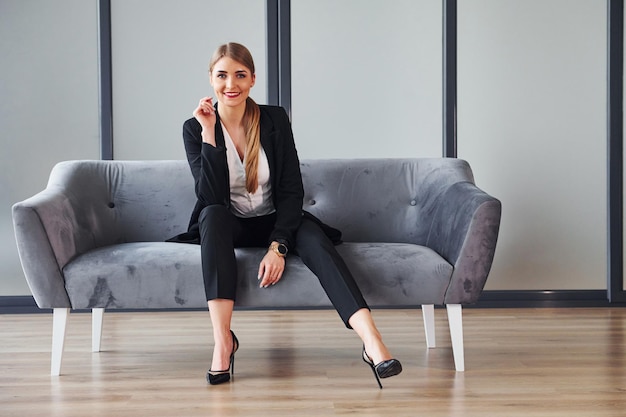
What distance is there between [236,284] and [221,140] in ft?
1.78

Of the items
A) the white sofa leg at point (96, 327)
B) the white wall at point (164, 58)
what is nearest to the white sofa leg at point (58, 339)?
the white sofa leg at point (96, 327)

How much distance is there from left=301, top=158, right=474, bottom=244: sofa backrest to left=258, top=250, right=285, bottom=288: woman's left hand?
61 cm

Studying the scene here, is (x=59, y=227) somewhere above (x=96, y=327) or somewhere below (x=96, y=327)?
above

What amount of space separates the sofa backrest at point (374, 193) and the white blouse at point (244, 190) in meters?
0.37

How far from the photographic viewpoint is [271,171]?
8.58ft

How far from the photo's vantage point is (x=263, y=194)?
105 inches

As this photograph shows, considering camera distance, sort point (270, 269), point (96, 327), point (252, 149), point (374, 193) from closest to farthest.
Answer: point (270, 269), point (252, 149), point (96, 327), point (374, 193)

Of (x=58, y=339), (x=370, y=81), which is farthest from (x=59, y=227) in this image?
(x=370, y=81)

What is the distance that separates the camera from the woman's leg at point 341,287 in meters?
2.20

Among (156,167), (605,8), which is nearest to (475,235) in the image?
(156,167)

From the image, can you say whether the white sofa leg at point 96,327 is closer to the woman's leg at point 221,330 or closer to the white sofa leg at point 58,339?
the white sofa leg at point 58,339

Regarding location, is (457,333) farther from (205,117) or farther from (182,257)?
(205,117)

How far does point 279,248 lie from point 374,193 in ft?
2.31

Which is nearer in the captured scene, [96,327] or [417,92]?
[96,327]
